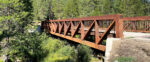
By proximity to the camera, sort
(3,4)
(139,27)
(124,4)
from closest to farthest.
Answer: (3,4) → (139,27) → (124,4)

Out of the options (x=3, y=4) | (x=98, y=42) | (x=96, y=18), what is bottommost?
(x=98, y=42)

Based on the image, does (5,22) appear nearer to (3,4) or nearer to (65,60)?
(3,4)

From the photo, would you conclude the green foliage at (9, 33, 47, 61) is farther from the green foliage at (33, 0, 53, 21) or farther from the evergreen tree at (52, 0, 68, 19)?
the evergreen tree at (52, 0, 68, 19)

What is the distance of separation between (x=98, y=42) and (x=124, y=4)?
1097 inches

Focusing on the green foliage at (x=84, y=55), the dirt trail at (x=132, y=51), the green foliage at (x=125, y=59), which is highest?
the dirt trail at (x=132, y=51)

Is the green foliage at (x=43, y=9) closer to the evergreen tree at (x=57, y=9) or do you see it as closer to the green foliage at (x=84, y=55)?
the evergreen tree at (x=57, y=9)

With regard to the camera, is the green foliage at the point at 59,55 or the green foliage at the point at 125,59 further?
the green foliage at the point at 59,55

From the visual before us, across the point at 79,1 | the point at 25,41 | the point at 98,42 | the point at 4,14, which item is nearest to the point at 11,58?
the point at 25,41

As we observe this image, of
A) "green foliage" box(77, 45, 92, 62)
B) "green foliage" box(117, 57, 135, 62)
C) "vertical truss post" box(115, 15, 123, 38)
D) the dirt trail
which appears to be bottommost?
"green foliage" box(77, 45, 92, 62)

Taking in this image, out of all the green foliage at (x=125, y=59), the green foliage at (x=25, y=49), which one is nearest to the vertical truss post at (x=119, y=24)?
the green foliage at (x=125, y=59)

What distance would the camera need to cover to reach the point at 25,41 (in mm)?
9227

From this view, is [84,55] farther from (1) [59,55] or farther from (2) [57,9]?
(2) [57,9]

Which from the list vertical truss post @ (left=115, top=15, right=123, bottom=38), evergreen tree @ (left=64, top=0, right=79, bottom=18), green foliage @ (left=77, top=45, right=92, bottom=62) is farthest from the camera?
evergreen tree @ (left=64, top=0, right=79, bottom=18)

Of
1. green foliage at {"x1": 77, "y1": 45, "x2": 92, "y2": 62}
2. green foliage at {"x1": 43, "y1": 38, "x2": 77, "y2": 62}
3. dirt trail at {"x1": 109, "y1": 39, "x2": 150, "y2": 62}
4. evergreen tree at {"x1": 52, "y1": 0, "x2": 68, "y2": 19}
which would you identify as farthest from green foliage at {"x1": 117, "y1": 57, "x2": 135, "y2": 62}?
evergreen tree at {"x1": 52, "y1": 0, "x2": 68, "y2": 19}
